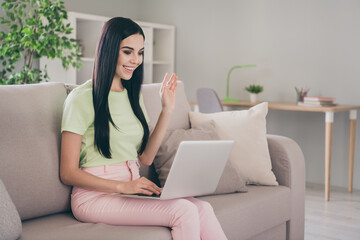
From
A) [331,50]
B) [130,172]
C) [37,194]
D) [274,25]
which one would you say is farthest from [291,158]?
[274,25]

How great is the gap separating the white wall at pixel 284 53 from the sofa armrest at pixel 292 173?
1970 millimetres

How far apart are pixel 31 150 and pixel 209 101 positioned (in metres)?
2.53

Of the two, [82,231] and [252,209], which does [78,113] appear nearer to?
[82,231]

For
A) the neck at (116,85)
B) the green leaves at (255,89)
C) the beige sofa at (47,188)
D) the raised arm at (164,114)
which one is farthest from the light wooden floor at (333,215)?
the neck at (116,85)

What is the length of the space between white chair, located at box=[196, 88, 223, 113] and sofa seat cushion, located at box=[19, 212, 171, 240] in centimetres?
248

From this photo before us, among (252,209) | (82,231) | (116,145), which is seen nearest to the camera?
(82,231)

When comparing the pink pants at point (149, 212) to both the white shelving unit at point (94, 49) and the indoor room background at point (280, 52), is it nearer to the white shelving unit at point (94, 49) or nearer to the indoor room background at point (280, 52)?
the white shelving unit at point (94, 49)

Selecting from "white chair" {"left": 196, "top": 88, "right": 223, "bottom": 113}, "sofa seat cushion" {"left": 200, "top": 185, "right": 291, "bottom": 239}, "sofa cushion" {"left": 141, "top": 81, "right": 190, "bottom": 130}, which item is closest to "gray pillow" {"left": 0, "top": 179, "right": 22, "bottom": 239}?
"sofa seat cushion" {"left": 200, "top": 185, "right": 291, "bottom": 239}

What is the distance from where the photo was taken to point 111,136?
6.05 feet

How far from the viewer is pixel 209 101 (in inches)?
164

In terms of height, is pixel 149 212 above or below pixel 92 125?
below

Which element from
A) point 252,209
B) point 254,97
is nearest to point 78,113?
point 252,209

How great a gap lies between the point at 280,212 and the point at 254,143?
1.14ft

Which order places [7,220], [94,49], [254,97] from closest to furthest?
1. [7,220]
2. [254,97]
3. [94,49]
